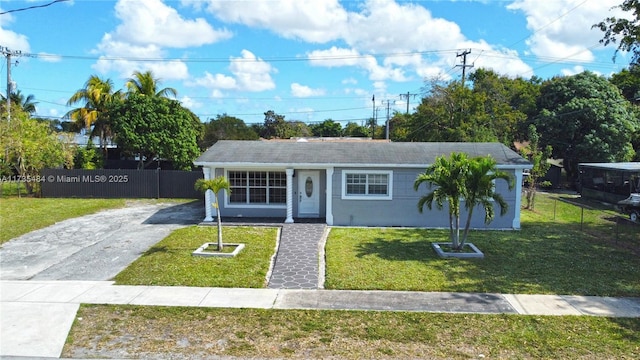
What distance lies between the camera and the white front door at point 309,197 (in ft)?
53.5

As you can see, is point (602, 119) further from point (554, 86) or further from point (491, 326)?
point (491, 326)

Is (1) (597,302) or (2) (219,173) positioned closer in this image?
(1) (597,302)

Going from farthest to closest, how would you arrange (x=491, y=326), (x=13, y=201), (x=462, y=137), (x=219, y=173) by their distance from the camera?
(x=462, y=137), (x=13, y=201), (x=219, y=173), (x=491, y=326)

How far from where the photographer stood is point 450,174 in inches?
444

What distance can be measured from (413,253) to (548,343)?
5.22m

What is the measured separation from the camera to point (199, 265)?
10.5 m

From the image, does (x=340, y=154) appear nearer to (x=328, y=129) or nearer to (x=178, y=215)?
(x=178, y=215)

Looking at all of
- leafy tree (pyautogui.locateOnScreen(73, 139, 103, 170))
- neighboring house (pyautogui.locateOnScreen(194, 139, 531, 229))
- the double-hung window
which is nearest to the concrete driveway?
the double-hung window

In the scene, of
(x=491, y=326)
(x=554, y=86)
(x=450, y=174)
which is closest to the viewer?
(x=491, y=326)

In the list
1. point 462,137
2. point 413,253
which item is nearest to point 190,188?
point 413,253

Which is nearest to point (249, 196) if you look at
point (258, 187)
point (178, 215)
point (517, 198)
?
point (258, 187)

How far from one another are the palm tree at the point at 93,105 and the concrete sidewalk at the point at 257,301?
79.4 feet

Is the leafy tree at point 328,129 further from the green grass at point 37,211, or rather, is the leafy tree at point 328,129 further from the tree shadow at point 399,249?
the tree shadow at point 399,249

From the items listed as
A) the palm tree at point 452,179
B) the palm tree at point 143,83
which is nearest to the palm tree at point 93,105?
the palm tree at point 143,83
